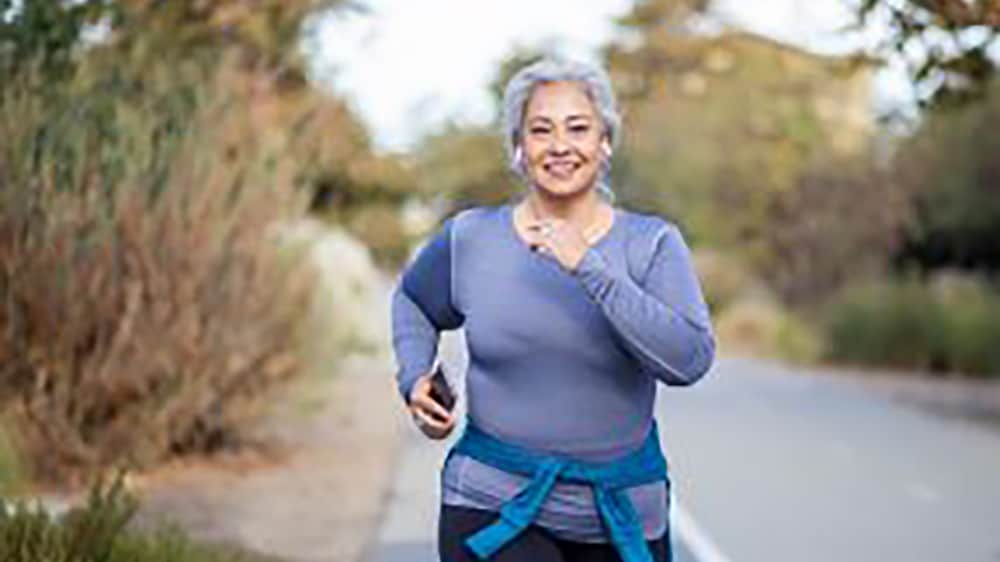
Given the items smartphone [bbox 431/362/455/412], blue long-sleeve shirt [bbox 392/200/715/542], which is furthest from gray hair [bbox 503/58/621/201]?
smartphone [bbox 431/362/455/412]

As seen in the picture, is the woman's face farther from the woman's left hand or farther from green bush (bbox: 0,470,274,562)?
green bush (bbox: 0,470,274,562)

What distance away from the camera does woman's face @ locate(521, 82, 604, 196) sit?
4.20 metres

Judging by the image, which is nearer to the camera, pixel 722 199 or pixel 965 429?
pixel 965 429

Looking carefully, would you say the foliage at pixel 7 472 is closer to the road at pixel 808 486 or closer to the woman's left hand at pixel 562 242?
the road at pixel 808 486

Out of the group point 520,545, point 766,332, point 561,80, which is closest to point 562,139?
point 561,80

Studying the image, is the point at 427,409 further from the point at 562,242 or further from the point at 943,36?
the point at 943,36

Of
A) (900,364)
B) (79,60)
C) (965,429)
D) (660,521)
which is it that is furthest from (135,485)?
(900,364)

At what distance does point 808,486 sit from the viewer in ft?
52.2

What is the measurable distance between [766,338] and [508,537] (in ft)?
155

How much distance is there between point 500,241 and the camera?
4.23m

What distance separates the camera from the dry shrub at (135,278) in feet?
41.1

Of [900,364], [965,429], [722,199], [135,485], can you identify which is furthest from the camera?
[722,199]

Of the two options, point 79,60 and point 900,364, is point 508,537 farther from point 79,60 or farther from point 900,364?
point 900,364

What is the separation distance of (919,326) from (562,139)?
34.2 metres
